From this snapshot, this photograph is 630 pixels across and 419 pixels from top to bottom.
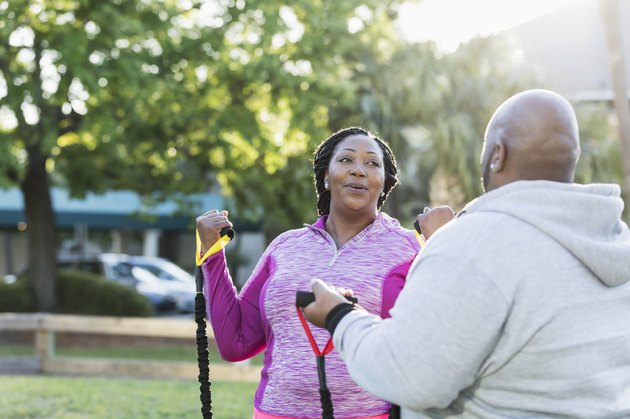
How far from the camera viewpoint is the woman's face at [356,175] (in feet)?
11.3

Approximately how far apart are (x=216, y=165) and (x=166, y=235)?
83.3 feet

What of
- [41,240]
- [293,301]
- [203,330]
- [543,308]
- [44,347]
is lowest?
[44,347]

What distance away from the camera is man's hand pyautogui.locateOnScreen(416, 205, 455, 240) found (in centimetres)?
320

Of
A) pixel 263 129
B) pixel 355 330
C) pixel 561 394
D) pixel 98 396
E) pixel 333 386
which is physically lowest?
pixel 98 396

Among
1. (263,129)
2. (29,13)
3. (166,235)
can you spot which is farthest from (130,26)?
(166,235)

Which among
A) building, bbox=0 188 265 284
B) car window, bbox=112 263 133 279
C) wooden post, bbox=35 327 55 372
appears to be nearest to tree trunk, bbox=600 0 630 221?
wooden post, bbox=35 327 55 372

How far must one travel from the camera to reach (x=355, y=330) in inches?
85.1

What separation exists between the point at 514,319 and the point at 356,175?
1.53m

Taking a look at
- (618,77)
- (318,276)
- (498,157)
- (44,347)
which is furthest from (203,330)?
(44,347)

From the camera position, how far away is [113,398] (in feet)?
32.4

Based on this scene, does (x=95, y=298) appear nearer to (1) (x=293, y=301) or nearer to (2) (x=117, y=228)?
(2) (x=117, y=228)

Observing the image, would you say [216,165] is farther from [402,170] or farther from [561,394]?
[561,394]

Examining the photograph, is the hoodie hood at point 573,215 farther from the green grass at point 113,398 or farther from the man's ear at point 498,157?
the green grass at point 113,398

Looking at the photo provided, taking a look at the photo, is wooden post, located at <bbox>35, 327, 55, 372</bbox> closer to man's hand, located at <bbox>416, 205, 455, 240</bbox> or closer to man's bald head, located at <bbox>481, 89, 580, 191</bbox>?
man's hand, located at <bbox>416, 205, 455, 240</bbox>
